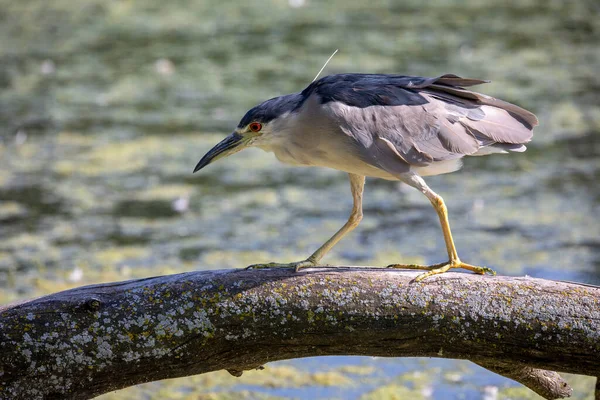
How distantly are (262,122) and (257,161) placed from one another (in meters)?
3.79

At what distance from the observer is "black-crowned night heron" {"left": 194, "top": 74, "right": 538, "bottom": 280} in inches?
108

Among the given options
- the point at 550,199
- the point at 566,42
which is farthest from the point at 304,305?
the point at 566,42

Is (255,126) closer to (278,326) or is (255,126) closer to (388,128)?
(388,128)

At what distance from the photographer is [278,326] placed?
8.18ft

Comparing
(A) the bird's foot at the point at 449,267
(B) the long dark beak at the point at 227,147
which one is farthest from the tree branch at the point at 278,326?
(B) the long dark beak at the point at 227,147

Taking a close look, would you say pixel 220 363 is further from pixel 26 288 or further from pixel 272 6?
pixel 272 6

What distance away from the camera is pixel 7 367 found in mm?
2439

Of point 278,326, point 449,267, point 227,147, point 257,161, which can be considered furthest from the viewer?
point 257,161

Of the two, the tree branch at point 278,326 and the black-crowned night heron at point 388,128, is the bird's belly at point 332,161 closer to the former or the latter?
the black-crowned night heron at point 388,128

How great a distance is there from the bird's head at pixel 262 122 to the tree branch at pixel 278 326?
0.55 meters

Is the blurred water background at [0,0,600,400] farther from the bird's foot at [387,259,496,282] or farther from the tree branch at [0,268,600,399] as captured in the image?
the tree branch at [0,268,600,399]

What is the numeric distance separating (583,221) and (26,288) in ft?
11.5

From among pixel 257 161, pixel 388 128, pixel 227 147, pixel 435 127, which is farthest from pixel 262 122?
pixel 257 161

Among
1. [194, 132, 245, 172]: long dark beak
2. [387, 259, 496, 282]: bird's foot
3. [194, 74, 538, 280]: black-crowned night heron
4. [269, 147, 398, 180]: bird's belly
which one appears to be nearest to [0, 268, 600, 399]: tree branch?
[387, 259, 496, 282]: bird's foot
